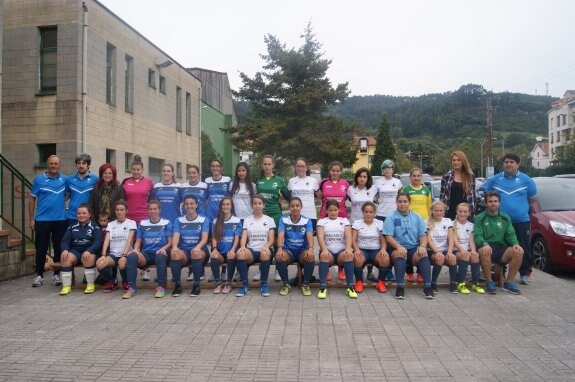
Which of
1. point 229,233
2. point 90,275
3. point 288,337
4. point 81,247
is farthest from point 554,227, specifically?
point 81,247

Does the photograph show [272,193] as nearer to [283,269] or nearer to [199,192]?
[199,192]

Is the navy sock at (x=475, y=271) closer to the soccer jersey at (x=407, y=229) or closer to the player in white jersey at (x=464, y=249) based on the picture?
the player in white jersey at (x=464, y=249)

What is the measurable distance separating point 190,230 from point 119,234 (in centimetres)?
105

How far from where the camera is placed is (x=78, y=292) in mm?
7109

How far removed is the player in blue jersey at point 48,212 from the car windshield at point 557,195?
8371 mm

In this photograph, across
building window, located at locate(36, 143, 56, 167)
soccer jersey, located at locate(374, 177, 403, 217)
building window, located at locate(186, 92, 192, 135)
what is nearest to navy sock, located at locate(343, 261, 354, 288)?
soccer jersey, located at locate(374, 177, 403, 217)

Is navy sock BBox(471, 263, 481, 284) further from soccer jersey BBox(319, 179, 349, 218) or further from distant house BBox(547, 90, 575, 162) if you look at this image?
distant house BBox(547, 90, 575, 162)

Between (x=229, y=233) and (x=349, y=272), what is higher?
(x=229, y=233)

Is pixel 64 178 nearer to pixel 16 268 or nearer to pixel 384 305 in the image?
pixel 16 268

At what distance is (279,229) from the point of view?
22.8 ft

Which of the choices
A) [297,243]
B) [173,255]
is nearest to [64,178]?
[173,255]

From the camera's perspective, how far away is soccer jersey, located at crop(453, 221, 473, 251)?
7059 mm

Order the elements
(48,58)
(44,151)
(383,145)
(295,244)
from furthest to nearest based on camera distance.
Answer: (383,145)
(44,151)
(48,58)
(295,244)

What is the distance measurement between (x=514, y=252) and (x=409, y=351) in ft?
10.0
